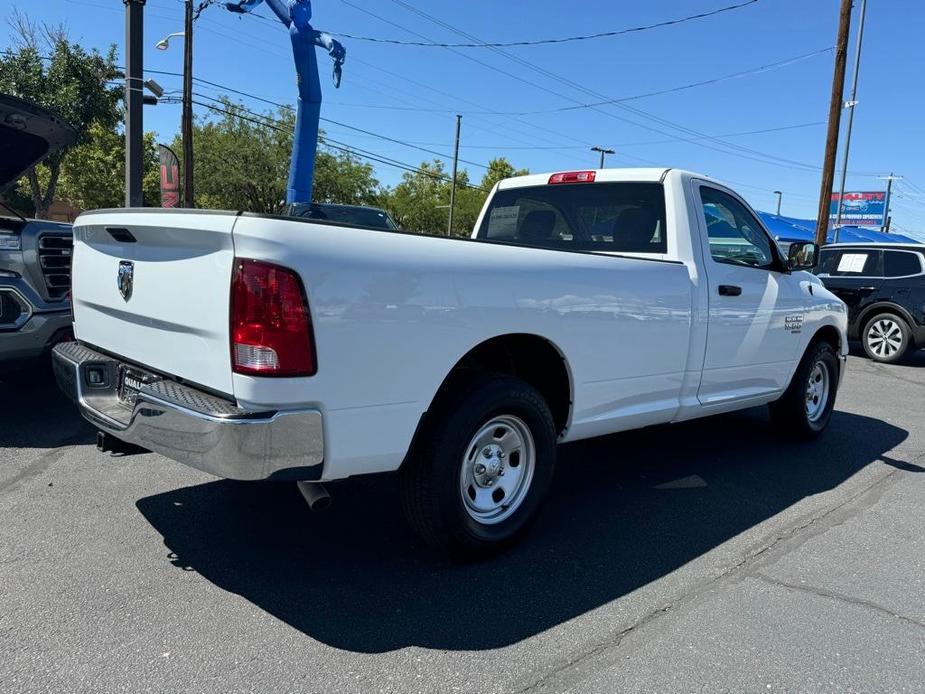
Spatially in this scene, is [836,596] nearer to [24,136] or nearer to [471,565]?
[471,565]

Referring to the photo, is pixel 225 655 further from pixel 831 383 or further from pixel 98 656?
pixel 831 383

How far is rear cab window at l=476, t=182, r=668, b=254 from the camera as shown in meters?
4.61

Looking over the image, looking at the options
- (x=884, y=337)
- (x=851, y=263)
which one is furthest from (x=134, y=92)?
(x=884, y=337)

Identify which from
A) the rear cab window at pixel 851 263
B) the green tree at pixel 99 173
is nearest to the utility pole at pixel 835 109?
the rear cab window at pixel 851 263

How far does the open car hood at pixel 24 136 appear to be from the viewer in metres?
5.14

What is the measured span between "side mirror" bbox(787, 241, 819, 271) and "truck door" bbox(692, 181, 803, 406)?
0.59 ft

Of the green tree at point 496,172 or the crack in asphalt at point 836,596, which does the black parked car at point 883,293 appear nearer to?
the crack in asphalt at point 836,596

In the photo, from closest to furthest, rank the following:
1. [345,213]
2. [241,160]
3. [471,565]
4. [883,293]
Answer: [471,565] < [883,293] < [345,213] < [241,160]

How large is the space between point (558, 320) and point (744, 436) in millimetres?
3379

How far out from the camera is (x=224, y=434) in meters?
2.57

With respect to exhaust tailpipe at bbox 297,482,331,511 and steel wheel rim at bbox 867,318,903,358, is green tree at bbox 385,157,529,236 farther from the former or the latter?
exhaust tailpipe at bbox 297,482,331,511

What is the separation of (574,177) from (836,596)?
3.05 metres

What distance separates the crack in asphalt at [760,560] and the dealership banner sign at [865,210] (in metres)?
63.0

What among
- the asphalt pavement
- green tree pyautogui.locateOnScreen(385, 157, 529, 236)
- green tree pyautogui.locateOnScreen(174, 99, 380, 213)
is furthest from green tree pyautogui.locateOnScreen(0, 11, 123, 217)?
green tree pyautogui.locateOnScreen(385, 157, 529, 236)
